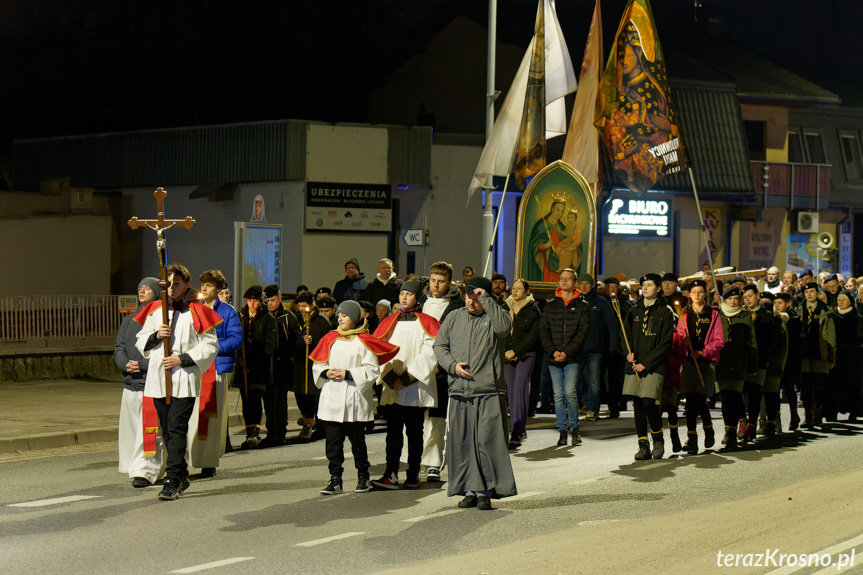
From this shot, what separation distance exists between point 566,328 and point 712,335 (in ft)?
5.19

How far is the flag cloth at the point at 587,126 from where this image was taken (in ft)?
62.8

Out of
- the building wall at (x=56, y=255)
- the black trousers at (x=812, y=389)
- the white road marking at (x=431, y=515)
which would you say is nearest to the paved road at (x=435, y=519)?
the white road marking at (x=431, y=515)

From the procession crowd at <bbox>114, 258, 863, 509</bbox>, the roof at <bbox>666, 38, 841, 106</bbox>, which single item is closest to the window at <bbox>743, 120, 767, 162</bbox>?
the roof at <bbox>666, 38, 841, 106</bbox>

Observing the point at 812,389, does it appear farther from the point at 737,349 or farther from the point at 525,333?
the point at 525,333

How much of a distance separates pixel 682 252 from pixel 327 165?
12.4 metres

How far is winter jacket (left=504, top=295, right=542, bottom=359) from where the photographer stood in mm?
14406

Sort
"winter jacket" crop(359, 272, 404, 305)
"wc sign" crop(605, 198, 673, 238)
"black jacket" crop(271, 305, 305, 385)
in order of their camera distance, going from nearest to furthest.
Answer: "black jacket" crop(271, 305, 305, 385)
"winter jacket" crop(359, 272, 404, 305)
"wc sign" crop(605, 198, 673, 238)

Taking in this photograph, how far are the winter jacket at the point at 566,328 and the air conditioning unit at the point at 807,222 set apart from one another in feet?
88.4

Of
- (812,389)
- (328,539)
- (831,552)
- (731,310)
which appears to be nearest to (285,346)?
(731,310)

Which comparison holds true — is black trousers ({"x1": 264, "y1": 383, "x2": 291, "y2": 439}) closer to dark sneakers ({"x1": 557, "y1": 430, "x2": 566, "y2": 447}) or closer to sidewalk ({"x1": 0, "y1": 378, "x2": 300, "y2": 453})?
sidewalk ({"x1": 0, "y1": 378, "x2": 300, "y2": 453})

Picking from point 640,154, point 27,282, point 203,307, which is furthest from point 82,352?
point 203,307

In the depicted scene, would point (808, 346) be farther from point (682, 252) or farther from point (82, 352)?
point (682, 252)

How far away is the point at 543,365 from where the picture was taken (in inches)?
711

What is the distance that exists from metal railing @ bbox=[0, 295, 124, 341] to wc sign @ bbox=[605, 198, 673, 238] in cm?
1638
